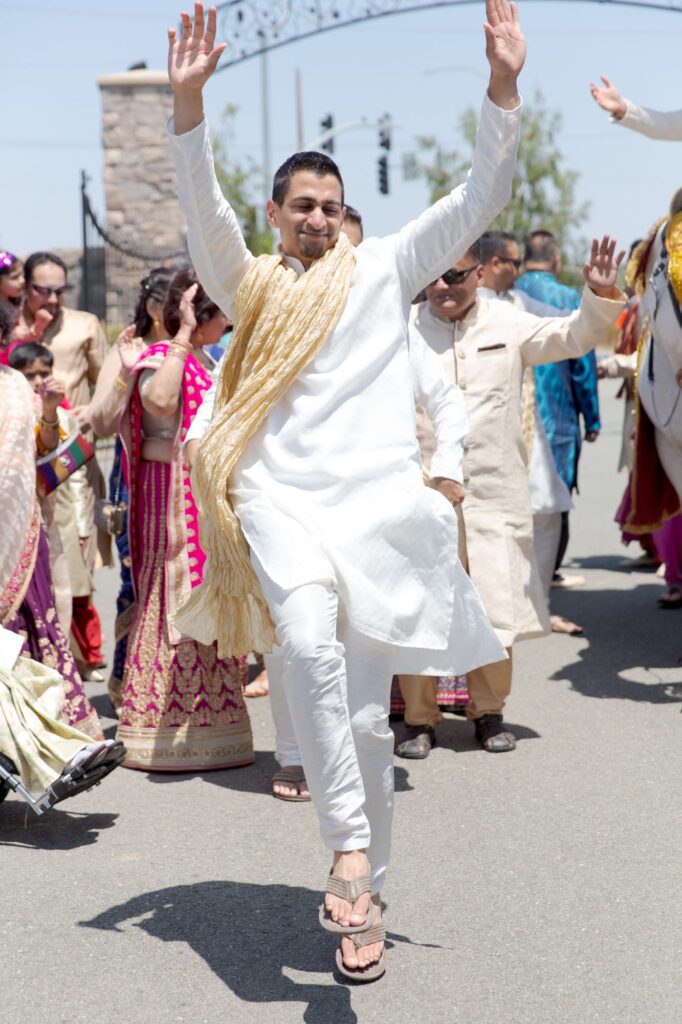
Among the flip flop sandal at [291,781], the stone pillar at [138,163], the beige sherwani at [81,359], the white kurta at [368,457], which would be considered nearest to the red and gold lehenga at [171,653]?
the flip flop sandal at [291,781]

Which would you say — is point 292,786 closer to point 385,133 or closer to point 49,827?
point 49,827

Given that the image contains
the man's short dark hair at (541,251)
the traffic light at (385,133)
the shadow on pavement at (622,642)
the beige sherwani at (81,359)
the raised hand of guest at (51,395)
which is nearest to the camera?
the raised hand of guest at (51,395)

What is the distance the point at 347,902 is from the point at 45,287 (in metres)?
5.26

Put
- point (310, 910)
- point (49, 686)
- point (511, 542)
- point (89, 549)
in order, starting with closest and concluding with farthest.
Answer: point (310, 910)
point (49, 686)
point (511, 542)
point (89, 549)

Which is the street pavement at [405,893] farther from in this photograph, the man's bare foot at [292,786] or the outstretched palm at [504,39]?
the outstretched palm at [504,39]

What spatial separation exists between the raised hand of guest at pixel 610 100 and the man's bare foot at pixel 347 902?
391 centimetres

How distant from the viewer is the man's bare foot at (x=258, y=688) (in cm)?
738

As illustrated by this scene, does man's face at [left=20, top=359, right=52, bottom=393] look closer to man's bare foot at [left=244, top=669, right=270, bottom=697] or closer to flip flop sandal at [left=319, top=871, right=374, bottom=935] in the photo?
man's bare foot at [left=244, top=669, right=270, bottom=697]

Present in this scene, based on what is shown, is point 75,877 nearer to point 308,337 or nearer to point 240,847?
point 240,847

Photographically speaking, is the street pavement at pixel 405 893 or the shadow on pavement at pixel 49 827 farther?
the shadow on pavement at pixel 49 827

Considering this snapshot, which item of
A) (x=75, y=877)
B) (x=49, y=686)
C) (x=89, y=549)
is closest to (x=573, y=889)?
(x=75, y=877)

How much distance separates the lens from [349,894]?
3.65 m

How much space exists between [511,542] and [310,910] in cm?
243

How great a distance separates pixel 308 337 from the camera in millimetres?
3908
